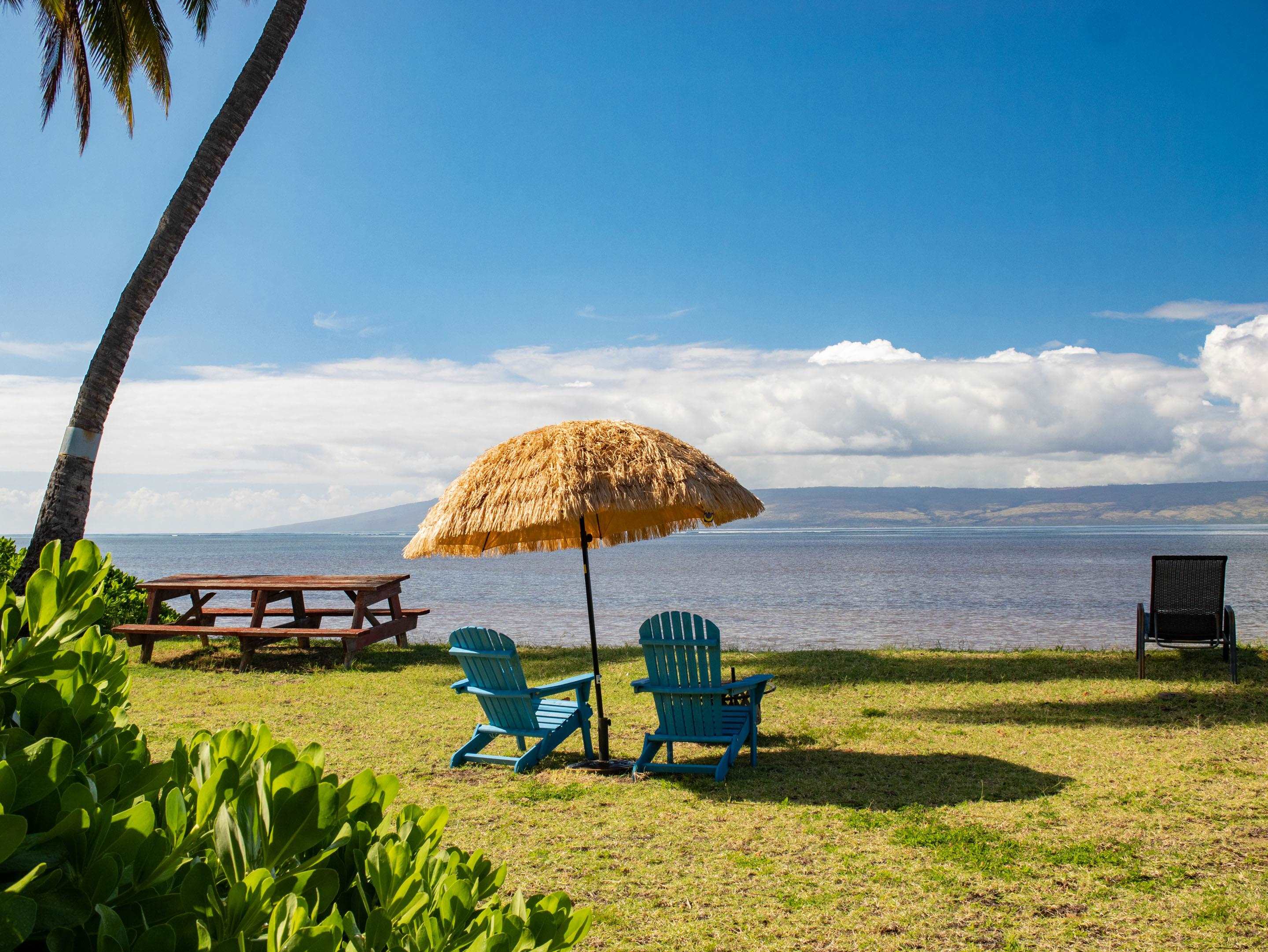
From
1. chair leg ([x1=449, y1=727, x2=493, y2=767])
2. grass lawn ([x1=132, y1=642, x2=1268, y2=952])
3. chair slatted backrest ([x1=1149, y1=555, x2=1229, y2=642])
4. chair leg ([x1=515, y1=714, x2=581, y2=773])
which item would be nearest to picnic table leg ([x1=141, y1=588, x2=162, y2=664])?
grass lawn ([x1=132, y1=642, x2=1268, y2=952])

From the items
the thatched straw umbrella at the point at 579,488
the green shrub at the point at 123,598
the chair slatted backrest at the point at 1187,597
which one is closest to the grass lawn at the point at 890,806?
the chair slatted backrest at the point at 1187,597

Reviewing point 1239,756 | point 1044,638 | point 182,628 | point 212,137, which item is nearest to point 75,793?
point 1239,756

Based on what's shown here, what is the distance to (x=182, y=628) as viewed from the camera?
1017 cm

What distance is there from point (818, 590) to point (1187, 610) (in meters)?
24.9

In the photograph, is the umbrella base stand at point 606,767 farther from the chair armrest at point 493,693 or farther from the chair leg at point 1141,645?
the chair leg at point 1141,645

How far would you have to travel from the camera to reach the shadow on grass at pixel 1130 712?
7160 millimetres

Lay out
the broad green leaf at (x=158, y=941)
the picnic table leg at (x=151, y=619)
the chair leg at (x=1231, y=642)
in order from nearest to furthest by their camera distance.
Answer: the broad green leaf at (x=158, y=941) → the chair leg at (x=1231, y=642) → the picnic table leg at (x=151, y=619)

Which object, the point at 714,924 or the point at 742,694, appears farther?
the point at 742,694

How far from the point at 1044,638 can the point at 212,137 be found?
54.5ft

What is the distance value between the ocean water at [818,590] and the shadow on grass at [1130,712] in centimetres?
796

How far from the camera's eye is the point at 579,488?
568 centimetres

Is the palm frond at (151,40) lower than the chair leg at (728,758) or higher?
higher

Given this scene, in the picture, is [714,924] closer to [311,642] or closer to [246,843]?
[246,843]

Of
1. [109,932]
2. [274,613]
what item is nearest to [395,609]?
[274,613]
